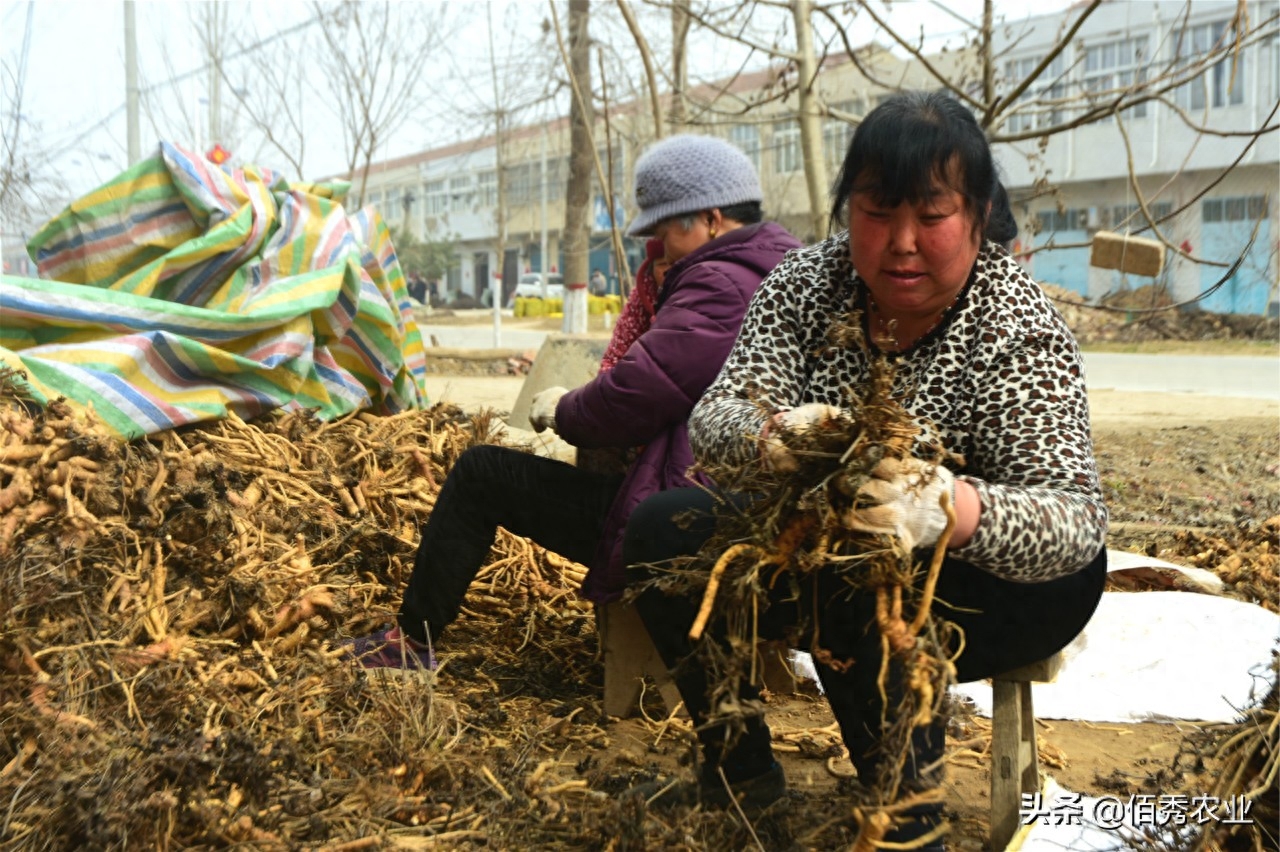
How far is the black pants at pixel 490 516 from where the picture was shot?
275cm

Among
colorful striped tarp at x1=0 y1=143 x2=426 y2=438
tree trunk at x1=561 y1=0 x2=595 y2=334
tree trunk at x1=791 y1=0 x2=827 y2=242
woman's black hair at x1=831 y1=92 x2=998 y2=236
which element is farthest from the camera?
tree trunk at x1=561 y1=0 x2=595 y2=334

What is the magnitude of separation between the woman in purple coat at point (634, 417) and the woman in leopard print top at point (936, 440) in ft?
1.61

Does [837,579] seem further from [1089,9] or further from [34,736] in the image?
[1089,9]

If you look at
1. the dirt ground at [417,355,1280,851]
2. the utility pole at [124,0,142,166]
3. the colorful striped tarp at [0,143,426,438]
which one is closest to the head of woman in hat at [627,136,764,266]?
the dirt ground at [417,355,1280,851]

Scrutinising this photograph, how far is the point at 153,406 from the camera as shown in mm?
3834

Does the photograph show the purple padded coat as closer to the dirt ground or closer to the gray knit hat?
the gray knit hat

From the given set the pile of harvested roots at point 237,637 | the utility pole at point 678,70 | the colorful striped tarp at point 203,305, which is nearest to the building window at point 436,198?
the utility pole at point 678,70

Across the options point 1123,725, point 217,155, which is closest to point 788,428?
point 1123,725

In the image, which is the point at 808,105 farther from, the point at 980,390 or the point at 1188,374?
the point at 1188,374

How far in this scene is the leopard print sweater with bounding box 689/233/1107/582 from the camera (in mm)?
1740

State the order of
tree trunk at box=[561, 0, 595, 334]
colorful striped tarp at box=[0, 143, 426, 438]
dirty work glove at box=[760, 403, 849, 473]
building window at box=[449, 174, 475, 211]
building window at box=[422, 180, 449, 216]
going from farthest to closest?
building window at box=[422, 180, 449, 216], building window at box=[449, 174, 475, 211], tree trunk at box=[561, 0, 595, 334], colorful striped tarp at box=[0, 143, 426, 438], dirty work glove at box=[760, 403, 849, 473]

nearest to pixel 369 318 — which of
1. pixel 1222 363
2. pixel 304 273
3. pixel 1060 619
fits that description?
pixel 304 273

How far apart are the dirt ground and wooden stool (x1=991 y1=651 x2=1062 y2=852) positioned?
0.24 feet

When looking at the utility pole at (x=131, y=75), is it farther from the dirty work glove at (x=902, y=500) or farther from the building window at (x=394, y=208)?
the building window at (x=394, y=208)
